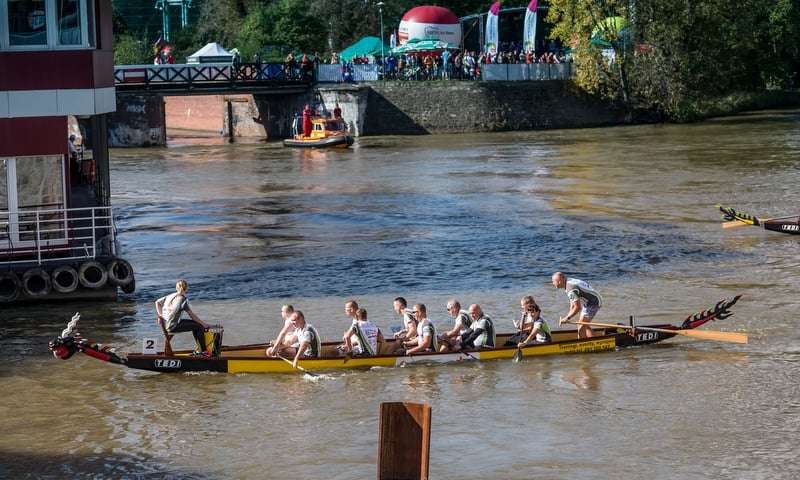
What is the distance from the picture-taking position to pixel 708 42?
193ft

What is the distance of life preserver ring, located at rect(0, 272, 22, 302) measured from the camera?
21422 millimetres

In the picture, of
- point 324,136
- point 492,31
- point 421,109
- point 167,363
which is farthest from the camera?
point 492,31

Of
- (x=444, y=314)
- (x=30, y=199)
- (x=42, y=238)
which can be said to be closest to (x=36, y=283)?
(x=42, y=238)

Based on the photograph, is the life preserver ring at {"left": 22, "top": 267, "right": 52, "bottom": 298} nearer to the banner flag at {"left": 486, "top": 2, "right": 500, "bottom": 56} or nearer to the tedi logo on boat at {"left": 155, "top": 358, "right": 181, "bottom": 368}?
the tedi logo on boat at {"left": 155, "top": 358, "right": 181, "bottom": 368}

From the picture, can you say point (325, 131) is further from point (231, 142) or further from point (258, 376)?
point (258, 376)

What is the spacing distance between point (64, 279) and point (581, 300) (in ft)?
31.2

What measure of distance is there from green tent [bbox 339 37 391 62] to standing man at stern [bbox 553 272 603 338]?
4301 centimetres

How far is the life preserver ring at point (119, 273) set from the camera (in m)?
22.1

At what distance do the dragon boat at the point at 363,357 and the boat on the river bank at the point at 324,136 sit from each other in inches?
1298

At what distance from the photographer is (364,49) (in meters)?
61.7

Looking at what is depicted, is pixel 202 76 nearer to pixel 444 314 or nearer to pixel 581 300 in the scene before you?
pixel 444 314

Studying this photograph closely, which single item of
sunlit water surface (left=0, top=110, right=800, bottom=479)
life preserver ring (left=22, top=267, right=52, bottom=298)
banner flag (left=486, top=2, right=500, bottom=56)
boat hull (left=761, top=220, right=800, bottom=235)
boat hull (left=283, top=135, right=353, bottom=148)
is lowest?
sunlit water surface (left=0, top=110, right=800, bottom=479)

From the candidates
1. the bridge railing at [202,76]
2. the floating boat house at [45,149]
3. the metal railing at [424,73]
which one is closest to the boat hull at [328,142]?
the bridge railing at [202,76]

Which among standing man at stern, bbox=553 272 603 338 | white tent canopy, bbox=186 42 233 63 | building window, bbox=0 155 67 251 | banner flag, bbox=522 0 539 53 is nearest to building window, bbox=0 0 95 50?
building window, bbox=0 155 67 251
